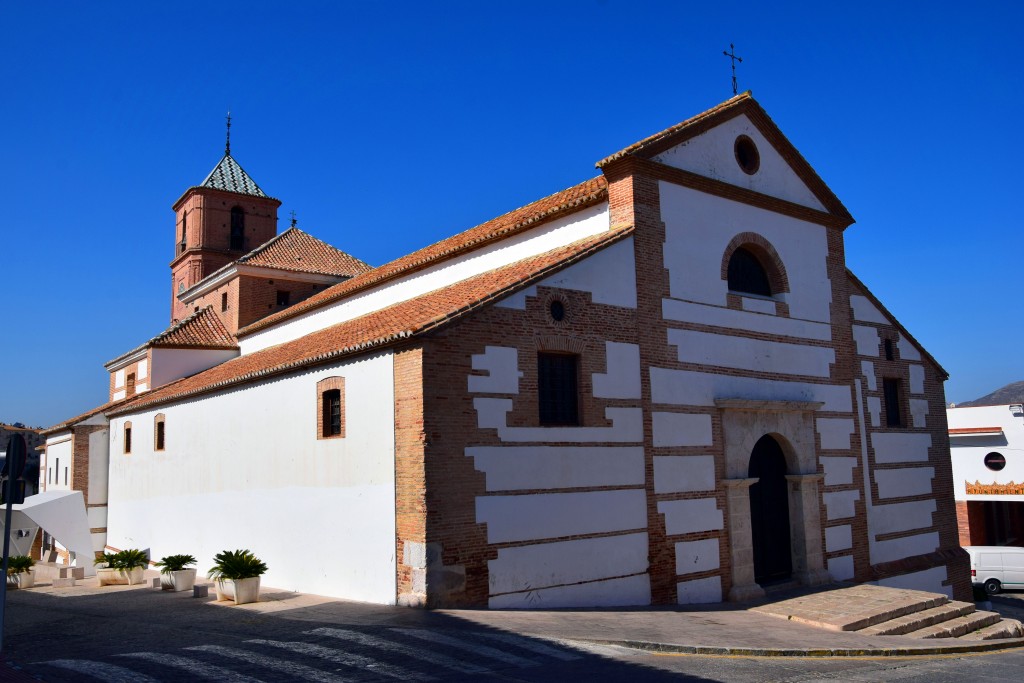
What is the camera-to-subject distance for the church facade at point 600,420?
10.9 m

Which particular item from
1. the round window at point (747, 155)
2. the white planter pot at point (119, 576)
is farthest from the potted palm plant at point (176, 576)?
the round window at point (747, 155)

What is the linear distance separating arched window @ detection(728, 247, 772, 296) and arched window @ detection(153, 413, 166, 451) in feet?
43.5

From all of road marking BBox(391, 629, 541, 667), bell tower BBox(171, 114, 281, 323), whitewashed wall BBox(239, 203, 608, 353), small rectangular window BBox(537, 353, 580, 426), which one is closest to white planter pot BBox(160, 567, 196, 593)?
road marking BBox(391, 629, 541, 667)

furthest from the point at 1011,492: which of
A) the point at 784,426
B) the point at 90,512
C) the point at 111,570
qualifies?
the point at 90,512

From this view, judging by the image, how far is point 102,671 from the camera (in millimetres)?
7215

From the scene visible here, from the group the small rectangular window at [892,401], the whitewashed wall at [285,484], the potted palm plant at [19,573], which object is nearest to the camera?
the whitewashed wall at [285,484]

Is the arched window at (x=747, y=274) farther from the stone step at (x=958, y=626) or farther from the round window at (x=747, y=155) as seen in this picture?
the stone step at (x=958, y=626)

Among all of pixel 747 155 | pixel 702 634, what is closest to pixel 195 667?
pixel 702 634

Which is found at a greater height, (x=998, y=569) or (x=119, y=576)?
(x=119, y=576)

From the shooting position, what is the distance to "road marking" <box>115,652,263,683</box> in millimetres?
7090

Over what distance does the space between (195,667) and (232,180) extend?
24732 millimetres

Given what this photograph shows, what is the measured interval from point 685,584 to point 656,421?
2.65 meters

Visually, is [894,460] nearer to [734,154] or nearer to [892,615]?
[892,615]

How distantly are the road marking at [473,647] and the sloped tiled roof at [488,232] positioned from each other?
25.7 feet
